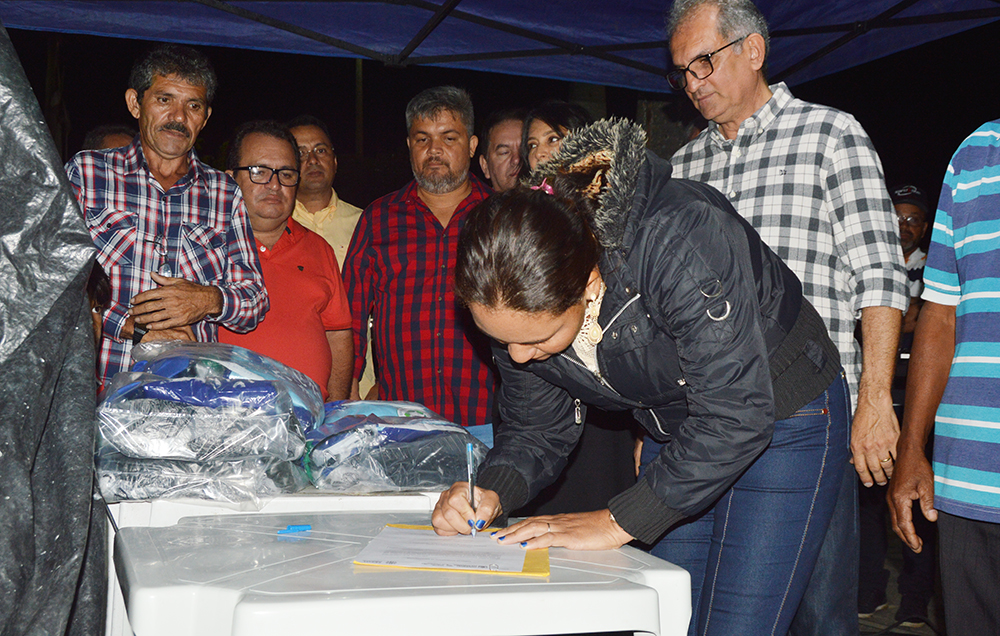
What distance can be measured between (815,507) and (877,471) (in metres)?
0.34

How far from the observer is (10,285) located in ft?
2.50

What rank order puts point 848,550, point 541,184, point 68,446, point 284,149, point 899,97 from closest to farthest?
point 68,446, point 541,184, point 848,550, point 284,149, point 899,97

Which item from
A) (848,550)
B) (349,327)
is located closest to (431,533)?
(848,550)

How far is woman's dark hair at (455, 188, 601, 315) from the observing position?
1.19 meters

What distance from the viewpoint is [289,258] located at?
2771mm

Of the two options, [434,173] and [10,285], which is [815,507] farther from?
[434,173]

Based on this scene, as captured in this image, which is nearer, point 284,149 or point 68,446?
point 68,446

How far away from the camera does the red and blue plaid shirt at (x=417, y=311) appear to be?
8.97 feet

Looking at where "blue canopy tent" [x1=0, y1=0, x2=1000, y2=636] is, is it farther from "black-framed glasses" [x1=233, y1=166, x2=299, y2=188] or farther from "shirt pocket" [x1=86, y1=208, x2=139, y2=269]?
"shirt pocket" [x1=86, y1=208, x2=139, y2=269]

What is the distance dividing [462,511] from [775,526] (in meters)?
0.56

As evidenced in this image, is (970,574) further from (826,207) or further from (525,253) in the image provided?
(525,253)

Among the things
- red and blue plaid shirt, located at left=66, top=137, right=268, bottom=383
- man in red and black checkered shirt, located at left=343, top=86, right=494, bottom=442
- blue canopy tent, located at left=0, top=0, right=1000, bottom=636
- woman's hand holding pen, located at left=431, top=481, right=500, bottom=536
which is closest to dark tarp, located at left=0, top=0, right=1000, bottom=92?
blue canopy tent, located at left=0, top=0, right=1000, bottom=636

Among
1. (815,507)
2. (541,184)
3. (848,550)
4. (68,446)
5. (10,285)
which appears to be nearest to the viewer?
(10,285)

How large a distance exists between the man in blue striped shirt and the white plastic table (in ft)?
2.05
